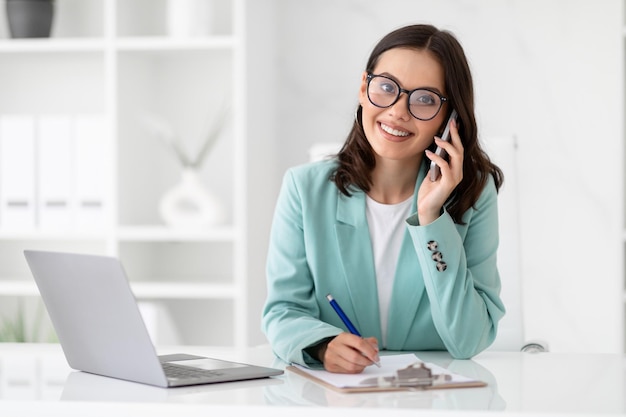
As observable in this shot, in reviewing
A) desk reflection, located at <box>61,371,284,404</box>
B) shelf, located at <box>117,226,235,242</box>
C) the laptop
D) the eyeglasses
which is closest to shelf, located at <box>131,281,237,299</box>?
shelf, located at <box>117,226,235,242</box>

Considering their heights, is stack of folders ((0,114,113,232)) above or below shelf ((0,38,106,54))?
below

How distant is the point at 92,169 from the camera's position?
2.96 m

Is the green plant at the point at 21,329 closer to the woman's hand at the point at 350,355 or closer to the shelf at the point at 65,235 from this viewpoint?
the shelf at the point at 65,235

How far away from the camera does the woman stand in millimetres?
1546

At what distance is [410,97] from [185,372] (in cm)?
64

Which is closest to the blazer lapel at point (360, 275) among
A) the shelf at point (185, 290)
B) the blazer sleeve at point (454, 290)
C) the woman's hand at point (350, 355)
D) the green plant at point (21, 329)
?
the blazer sleeve at point (454, 290)

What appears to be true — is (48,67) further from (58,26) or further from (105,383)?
(105,383)

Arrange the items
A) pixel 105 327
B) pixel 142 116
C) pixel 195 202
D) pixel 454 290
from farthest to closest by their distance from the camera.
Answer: pixel 142 116 → pixel 195 202 → pixel 454 290 → pixel 105 327

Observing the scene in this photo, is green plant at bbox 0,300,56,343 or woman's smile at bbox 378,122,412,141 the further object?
green plant at bbox 0,300,56,343

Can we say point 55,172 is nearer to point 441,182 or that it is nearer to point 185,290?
point 185,290

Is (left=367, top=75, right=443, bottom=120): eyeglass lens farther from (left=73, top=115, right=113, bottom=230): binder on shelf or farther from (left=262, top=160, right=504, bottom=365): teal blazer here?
(left=73, top=115, right=113, bottom=230): binder on shelf

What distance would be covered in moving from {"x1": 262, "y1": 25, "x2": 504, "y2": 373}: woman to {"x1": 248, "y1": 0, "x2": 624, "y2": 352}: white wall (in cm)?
129

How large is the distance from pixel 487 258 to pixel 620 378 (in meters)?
0.46

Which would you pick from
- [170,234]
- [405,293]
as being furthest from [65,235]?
[405,293]
